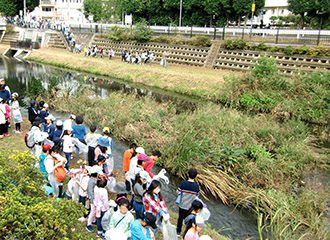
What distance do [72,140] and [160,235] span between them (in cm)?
343

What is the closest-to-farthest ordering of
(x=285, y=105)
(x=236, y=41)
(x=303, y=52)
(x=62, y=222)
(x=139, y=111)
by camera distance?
(x=62, y=222) → (x=139, y=111) → (x=285, y=105) → (x=303, y=52) → (x=236, y=41)

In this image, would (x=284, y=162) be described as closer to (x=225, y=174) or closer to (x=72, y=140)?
(x=225, y=174)

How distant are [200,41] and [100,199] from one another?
23.9 m

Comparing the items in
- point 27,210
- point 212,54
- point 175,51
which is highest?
point 175,51

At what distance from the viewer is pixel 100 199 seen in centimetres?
534

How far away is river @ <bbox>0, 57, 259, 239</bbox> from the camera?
7.17m

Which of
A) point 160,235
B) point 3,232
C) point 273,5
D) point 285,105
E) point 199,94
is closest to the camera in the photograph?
point 3,232

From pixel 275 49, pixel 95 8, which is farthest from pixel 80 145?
pixel 95 8

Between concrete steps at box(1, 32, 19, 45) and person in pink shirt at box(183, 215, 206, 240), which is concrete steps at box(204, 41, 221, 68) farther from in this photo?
concrete steps at box(1, 32, 19, 45)

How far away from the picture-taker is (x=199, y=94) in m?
19.4

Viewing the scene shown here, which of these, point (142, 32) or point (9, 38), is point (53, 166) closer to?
point (142, 32)

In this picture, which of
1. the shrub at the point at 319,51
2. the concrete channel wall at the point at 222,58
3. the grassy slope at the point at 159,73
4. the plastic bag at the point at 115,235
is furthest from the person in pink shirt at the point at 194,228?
the shrub at the point at 319,51

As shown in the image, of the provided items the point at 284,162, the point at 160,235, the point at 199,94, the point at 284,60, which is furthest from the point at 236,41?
the point at 160,235

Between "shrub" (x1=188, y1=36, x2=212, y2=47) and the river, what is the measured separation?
809 cm
